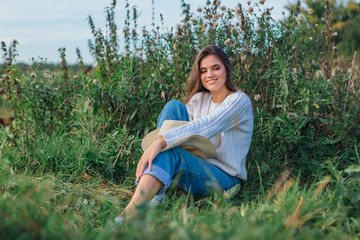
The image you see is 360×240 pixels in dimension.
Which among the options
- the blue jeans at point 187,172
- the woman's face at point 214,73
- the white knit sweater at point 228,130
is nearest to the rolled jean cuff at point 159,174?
the blue jeans at point 187,172

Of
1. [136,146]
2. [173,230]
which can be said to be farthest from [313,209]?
[136,146]

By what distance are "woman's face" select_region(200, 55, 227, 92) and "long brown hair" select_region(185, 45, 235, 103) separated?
1.3 inches

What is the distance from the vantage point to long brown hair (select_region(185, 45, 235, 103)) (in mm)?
2996

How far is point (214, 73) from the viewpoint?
2.95 meters

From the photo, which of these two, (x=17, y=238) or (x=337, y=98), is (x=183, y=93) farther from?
(x=17, y=238)

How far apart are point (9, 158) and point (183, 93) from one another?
65.7 inches

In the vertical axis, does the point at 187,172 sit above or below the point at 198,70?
below

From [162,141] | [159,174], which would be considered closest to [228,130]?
[162,141]

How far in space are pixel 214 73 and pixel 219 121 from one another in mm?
514

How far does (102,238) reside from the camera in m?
1.27

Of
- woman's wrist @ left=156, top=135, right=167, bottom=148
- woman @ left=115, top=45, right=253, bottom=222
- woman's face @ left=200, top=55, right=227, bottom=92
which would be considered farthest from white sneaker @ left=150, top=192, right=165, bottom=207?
woman's face @ left=200, top=55, right=227, bottom=92

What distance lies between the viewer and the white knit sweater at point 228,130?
2.57 meters

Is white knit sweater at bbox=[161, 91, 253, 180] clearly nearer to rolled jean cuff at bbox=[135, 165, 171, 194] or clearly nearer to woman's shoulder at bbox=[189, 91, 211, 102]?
rolled jean cuff at bbox=[135, 165, 171, 194]

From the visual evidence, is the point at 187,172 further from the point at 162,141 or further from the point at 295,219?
the point at 295,219
